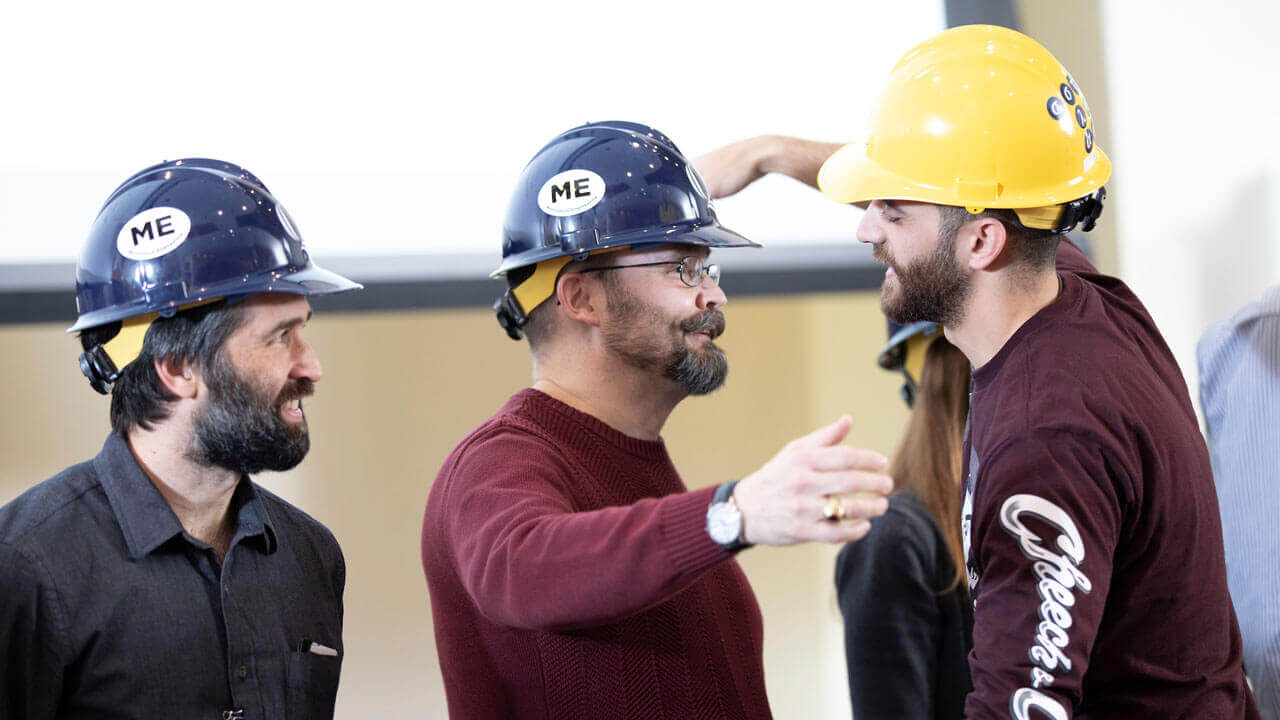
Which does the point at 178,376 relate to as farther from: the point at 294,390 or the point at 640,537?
the point at 640,537

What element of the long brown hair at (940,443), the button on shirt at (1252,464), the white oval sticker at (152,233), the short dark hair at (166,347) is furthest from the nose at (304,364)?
the button on shirt at (1252,464)

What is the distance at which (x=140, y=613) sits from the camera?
160 centimetres

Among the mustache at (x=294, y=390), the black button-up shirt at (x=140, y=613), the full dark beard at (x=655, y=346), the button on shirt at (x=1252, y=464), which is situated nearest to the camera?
the black button-up shirt at (x=140, y=613)

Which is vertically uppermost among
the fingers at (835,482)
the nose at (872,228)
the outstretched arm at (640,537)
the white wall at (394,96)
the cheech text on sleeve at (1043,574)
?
the white wall at (394,96)

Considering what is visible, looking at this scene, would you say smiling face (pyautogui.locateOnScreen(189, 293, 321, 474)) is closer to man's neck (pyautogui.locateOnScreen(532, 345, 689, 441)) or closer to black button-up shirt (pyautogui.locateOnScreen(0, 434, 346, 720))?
black button-up shirt (pyautogui.locateOnScreen(0, 434, 346, 720))

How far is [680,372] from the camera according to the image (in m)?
1.87

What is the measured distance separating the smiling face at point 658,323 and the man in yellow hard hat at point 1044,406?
11.6 inches

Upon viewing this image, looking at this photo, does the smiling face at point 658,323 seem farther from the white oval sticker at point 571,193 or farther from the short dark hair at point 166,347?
the short dark hair at point 166,347

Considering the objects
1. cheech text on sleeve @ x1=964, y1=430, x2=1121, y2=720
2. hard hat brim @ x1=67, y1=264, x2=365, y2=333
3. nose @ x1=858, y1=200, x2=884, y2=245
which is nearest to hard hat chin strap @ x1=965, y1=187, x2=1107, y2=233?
nose @ x1=858, y1=200, x2=884, y2=245

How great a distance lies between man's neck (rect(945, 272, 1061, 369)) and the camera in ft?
5.30

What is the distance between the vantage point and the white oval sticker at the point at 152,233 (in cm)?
168

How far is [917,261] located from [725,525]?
63cm

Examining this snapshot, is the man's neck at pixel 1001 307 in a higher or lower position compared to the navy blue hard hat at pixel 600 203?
lower

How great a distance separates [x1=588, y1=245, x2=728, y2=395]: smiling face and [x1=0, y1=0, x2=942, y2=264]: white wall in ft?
3.60
